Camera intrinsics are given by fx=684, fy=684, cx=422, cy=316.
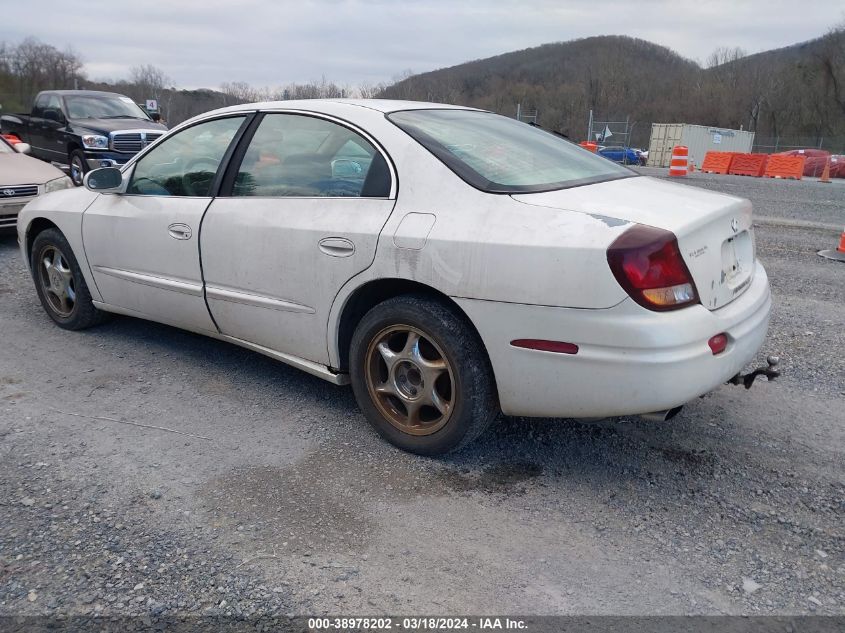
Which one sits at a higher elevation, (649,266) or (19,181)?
(649,266)

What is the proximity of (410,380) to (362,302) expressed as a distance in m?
0.43

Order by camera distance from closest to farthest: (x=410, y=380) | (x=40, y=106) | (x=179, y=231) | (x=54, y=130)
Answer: (x=410, y=380) → (x=179, y=231) → (x=54, y=130) → (x=40, y=106)

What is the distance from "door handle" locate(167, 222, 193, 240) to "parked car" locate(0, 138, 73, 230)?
4.86m

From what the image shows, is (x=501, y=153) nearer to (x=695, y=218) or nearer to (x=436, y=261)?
(x=436, y=261)

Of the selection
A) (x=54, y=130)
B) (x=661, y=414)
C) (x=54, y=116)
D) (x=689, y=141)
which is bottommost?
(x=661, y=414)

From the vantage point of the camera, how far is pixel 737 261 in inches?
119

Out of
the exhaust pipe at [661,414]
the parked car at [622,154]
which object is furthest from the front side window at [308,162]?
the parked car at [622,154]

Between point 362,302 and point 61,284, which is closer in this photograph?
point 362,302

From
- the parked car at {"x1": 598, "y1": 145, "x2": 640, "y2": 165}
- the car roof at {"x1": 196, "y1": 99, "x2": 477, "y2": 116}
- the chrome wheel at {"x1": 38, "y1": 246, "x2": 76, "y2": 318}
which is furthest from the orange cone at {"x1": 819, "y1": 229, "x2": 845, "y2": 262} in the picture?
the parked car at {"x1": 598, "y1": 145, "x2": 640, "y2": 165}

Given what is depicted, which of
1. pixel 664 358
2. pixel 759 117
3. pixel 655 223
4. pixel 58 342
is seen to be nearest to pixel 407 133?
pixel 655 223

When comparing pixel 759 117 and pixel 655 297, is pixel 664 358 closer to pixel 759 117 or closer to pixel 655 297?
pixel 655 297

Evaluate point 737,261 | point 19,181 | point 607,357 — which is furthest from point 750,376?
point 19,181

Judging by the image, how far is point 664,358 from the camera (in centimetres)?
248

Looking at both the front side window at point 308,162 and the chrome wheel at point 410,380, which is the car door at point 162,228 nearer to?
the front side window at point 308,162
